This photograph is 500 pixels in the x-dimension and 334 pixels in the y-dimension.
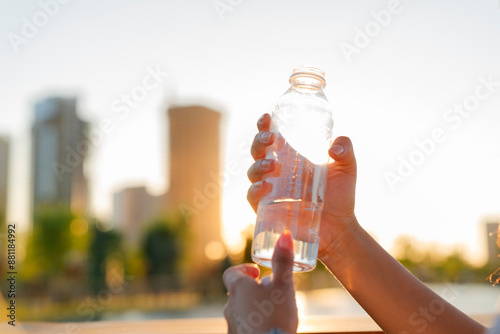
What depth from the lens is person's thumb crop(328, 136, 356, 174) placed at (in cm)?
129

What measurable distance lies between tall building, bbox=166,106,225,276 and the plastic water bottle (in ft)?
131

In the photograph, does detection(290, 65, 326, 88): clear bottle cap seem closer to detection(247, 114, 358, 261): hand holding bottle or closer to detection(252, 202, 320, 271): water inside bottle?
detection(247, 114, 358, 261): hand holding bottle

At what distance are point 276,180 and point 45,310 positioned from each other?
27.6 metres

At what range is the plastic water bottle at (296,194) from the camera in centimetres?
122

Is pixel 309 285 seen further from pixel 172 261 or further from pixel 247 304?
pixel 247 304

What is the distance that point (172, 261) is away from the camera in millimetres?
30844

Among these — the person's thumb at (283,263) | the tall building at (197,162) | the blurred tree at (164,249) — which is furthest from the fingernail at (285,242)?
the tall building at (197,162)

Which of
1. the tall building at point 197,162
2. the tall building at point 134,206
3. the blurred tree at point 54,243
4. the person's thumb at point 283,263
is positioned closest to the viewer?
the person's thumb at point 283,263

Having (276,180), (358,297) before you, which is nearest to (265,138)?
(276,180)

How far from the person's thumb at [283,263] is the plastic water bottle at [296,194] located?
1.14 ft

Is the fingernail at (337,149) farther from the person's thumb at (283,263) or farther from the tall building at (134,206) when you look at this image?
the tall building at (134,206)

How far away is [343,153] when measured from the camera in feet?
4.25

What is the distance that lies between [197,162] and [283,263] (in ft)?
149

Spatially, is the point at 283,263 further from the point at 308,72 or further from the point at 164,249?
the point at 164,249
